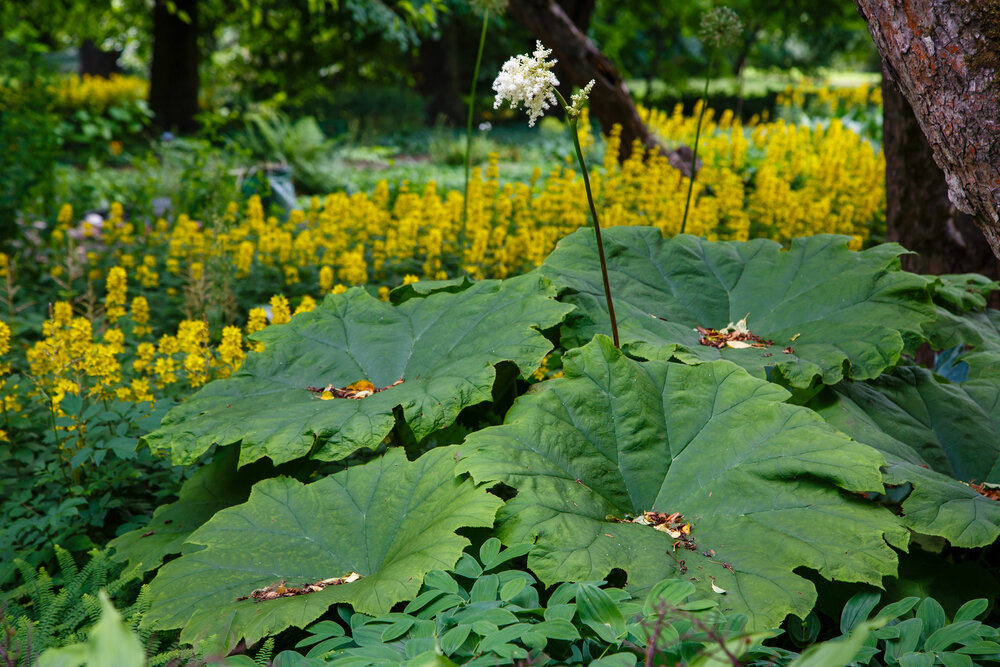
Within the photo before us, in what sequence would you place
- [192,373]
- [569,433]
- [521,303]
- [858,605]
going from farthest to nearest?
[192,373], [521,303], [569,433], [858,605]

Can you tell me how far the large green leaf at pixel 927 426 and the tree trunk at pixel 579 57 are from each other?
184 inches

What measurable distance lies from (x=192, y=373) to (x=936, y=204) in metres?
3.44

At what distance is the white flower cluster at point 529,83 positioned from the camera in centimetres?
178

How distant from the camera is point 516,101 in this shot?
1798mm

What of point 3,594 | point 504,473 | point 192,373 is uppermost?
point 504,473

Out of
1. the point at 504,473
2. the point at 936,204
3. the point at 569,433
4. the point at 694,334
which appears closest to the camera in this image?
the point at 504,473

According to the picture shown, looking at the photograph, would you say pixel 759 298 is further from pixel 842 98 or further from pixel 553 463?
pixel 842 98

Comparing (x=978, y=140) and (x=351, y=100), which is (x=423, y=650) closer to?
(x=978, y=140)

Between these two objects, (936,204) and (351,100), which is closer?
(936,204)

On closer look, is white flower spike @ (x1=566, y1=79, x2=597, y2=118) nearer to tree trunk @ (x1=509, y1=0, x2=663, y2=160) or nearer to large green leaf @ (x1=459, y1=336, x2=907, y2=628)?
large green leaf @ (x1=459, y1=336, x2=907, y2=628)

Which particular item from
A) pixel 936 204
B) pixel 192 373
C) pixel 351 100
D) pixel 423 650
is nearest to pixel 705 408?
pixel 423 650

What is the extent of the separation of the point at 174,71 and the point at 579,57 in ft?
33.2

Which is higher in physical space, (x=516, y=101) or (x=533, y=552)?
(x=516, y=101)

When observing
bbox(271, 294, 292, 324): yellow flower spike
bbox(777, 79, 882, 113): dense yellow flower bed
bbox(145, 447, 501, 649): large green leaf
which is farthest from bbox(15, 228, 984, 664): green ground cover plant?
bbox(777, 79, 882, 113): dense yellow flower bed
